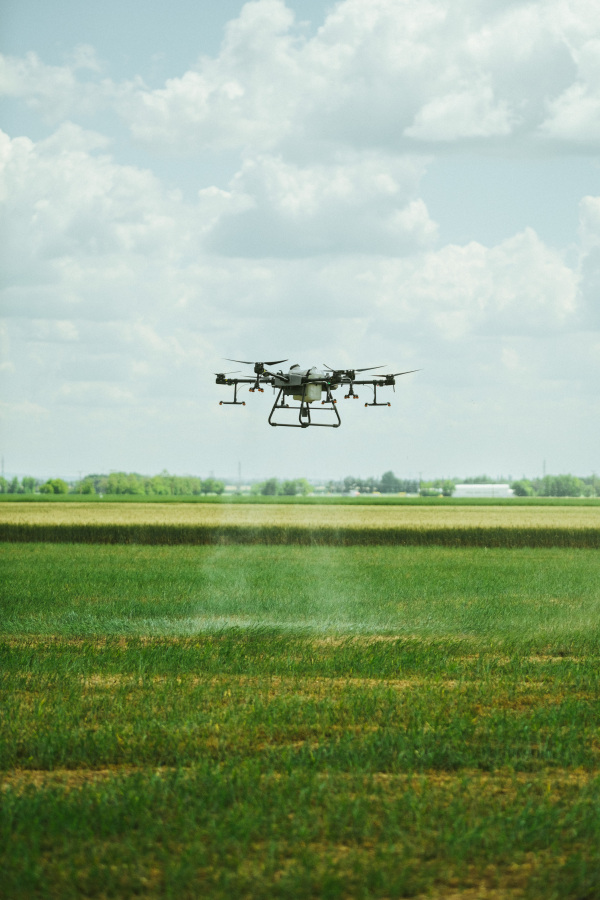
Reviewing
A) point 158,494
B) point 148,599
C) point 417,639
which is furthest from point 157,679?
point 158,494

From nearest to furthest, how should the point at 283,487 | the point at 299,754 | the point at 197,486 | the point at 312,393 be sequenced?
1. the point at 299,754
2. the point at 312,393
3. the point at 283,487
4. the point at 197,486

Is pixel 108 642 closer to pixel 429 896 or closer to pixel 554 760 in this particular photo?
pixel 554 760

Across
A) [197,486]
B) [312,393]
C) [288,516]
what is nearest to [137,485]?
[197,486]

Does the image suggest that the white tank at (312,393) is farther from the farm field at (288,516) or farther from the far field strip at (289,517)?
the farm field at (288,516)

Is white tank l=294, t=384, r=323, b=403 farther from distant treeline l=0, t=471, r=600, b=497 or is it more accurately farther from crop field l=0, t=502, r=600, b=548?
distant treeline l=0, t=471, r=600, b=497

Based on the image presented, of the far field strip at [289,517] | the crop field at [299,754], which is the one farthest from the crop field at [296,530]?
the crop field at [299,754]

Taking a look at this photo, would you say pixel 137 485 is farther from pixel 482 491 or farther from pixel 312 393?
pixel 312 393
